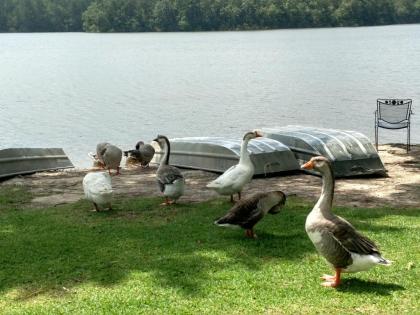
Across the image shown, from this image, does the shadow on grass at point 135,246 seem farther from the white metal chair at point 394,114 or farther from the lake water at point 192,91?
the lake water at point 192,91

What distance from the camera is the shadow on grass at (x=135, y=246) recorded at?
766 cm

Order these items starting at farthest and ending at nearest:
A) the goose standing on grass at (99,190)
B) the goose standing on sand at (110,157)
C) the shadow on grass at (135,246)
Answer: the goose standing on sand at (110,157)
the goose standing on grass at (99,190)
the shadow on grass at (135,246)

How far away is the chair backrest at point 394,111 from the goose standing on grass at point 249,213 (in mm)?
10315

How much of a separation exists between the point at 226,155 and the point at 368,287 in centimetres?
870

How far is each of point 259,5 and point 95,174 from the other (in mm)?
110414

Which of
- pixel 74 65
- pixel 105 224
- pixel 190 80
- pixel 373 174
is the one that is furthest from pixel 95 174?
pixel 74 65

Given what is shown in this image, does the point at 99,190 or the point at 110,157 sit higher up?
the point at 99,190

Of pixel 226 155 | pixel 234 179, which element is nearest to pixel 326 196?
pixel 234 179

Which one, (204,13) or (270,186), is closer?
(270,186)

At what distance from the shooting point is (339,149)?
15.1 meters

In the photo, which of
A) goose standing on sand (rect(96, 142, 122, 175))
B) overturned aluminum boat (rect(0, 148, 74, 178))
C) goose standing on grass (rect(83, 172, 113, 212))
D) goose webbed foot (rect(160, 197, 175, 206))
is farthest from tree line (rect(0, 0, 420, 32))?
goose standing on grass (rect(83, 172, 113, 212))

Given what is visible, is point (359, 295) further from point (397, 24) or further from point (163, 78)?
point (397, 24)

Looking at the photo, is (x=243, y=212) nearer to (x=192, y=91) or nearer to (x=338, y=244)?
(x=338, y=244)

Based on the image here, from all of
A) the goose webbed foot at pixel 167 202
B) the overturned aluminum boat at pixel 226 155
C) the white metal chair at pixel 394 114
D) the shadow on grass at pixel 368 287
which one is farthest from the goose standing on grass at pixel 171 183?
the white metal chair at pixel 394 114
